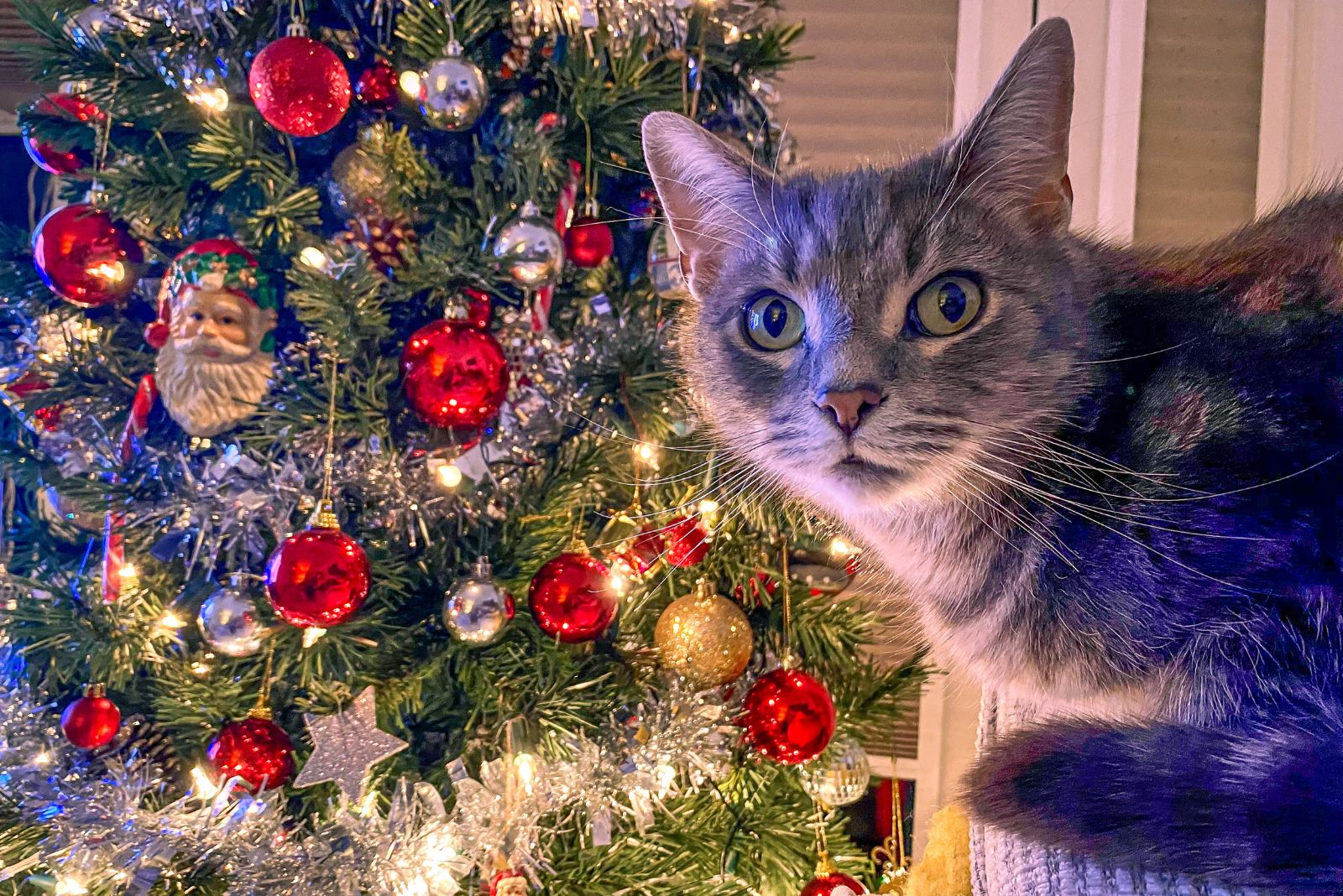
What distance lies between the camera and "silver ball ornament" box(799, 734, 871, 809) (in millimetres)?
959

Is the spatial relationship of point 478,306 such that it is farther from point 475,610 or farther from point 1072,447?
point 1072,447

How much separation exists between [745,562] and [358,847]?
47 centimetres

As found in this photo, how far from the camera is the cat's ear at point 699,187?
0.70 meters

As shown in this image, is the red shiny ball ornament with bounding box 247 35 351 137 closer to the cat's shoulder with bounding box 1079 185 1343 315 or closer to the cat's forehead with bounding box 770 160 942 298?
the cat's forehead with bounding box 770 160 942 298

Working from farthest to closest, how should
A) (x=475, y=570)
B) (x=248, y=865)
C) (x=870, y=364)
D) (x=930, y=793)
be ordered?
(x=930, y=793) < (x=475, y=570) < (x=248, y=865) < (x=870, y=364)

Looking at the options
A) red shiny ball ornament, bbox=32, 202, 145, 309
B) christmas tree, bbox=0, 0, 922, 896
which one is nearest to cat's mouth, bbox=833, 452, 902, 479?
christmas tree, bbox=0, 0, 922, 896

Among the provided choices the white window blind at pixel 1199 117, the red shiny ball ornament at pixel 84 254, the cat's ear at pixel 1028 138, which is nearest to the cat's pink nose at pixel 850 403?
the cat's ear at pixel 1028 138

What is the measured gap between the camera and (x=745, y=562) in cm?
95

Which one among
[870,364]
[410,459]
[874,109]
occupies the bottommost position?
[410,459]

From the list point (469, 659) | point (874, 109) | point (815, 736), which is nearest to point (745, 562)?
point (815, 736)

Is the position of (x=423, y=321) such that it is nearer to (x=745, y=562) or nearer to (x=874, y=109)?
(x=745, y=562)

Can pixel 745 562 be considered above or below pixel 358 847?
above

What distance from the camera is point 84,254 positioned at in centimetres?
85

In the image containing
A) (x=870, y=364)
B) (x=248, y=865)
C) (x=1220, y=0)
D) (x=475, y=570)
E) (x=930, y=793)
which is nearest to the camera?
(x=870, y=364)
